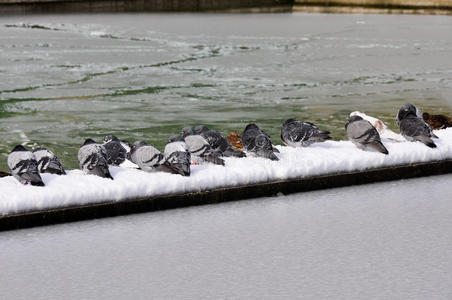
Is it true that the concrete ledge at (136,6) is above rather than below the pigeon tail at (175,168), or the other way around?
below

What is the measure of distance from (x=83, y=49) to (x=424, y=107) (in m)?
9.90

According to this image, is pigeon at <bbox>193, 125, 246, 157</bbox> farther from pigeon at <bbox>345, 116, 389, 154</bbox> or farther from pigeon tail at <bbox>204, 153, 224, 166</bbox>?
pigeon at <bbox>345, 116, 389, 154</bbox>

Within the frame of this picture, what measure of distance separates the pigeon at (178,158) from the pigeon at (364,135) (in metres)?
1.26

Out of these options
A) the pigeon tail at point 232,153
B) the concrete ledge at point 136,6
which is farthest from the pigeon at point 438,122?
the concrete ledge at point 136,6

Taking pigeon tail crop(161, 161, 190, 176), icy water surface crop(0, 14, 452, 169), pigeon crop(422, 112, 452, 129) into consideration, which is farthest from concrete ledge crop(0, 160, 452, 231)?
icy water surface crop(0, 14, 452, 169)

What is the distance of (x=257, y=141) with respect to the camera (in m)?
5.95

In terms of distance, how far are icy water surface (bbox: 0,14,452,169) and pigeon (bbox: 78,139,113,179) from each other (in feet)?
4.76

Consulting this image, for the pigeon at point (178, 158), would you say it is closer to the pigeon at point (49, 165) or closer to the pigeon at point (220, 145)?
the pigeon at point (220, 145)

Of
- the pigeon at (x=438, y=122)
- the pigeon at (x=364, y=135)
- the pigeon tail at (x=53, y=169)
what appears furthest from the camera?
the pigeon at (x=438, y=122)

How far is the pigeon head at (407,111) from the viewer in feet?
21.8

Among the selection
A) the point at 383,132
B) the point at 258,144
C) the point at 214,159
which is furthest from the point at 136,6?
the point at 214,159

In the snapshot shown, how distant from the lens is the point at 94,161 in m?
5.45

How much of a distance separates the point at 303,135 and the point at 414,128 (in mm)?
830

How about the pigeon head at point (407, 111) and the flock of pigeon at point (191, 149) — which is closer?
the flock of pigeon at point (191, 149)
